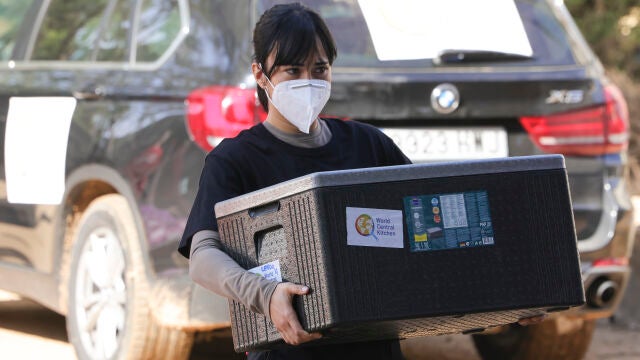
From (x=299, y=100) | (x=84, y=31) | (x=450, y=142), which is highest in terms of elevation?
(x=84, y=31)

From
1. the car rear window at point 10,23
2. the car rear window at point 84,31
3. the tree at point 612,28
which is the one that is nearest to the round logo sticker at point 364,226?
the car rear window at point 84,31

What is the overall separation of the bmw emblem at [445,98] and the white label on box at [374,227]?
2.62 m

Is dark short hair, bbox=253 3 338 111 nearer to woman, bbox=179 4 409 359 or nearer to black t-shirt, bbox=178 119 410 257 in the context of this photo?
woman, bbox=179 4 409 359

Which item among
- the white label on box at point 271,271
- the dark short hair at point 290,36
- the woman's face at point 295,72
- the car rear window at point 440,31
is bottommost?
the white label on box at point 271,271

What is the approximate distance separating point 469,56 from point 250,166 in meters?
2.51

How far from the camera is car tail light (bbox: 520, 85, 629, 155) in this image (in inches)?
207

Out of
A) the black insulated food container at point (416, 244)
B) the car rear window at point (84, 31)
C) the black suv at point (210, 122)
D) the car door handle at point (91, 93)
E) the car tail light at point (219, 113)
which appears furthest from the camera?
the car rear window at point (84, 31)

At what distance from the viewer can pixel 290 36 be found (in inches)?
110

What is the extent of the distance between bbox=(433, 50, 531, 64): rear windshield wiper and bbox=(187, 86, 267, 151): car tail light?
0.79 m

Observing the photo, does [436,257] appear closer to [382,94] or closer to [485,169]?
[485,169]

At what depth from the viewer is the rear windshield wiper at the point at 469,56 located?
5.14m

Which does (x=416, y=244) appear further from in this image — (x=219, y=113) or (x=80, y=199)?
(x=80, y=199)

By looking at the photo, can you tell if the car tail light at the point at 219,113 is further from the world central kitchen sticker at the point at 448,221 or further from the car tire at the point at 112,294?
the world central kitchen sticker at the point at 448,221

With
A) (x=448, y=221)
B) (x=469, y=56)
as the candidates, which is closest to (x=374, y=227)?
(x=448, y=221)
